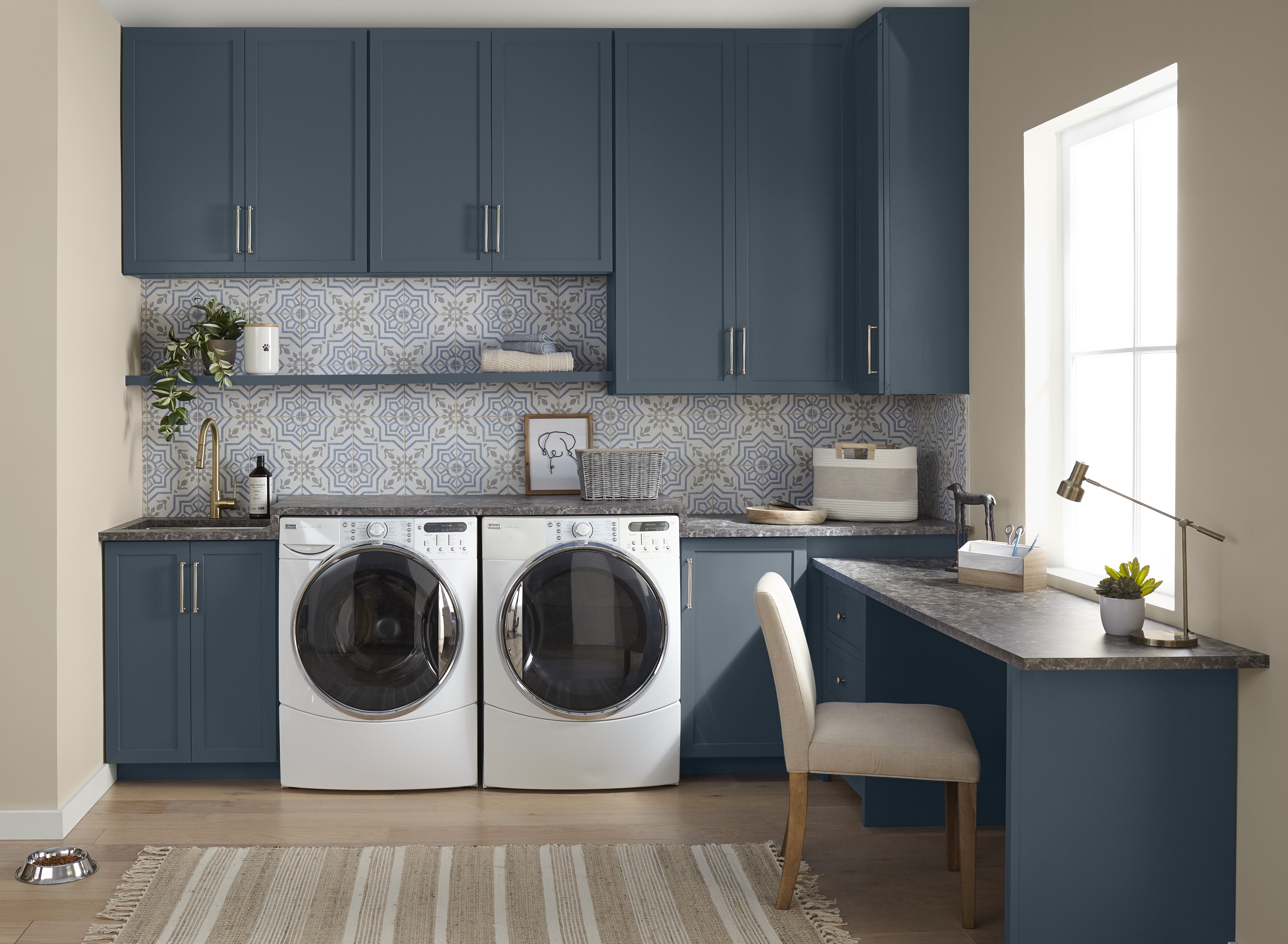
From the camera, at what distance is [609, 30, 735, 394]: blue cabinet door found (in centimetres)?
350

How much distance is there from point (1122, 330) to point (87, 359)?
3032 millimetres

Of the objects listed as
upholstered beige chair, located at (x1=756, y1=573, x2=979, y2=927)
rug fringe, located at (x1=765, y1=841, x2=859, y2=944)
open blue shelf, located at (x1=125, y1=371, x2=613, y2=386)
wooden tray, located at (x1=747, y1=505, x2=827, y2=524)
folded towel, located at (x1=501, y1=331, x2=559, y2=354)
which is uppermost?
folded towel, located at (x1=501, y1=331, x2=559, y2=354)

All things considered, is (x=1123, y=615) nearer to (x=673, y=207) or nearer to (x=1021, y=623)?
(x=1021, y=623)

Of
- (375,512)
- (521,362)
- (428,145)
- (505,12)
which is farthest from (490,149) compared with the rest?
(375,512)

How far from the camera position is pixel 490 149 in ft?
11.5

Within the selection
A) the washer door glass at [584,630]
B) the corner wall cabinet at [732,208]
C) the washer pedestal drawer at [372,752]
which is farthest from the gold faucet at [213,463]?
the corner wall cabinet at [732,208]

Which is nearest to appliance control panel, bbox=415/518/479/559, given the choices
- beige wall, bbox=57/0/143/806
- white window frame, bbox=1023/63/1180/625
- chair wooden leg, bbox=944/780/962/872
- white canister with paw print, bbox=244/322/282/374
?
white canister with paw print, bbox=244/322/282/374

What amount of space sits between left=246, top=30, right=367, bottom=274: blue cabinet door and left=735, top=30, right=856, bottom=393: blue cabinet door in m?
1.31

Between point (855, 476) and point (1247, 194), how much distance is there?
1637 millimetres

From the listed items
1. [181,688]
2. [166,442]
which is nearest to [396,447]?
[166,442]

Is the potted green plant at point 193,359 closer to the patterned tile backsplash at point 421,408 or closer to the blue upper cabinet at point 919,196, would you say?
the patterned tile backsplash at point 421,408

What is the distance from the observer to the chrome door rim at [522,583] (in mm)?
3225

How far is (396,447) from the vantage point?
12.6 ft

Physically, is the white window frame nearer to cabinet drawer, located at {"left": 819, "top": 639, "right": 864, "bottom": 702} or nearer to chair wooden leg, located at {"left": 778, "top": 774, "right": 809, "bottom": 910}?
cabinet drawer, located at {"left": 819, "top": 639, "right": 864, "bottom": 702}
